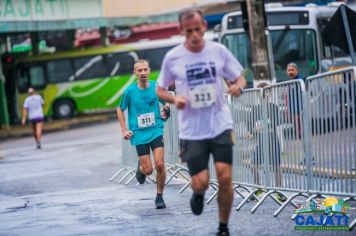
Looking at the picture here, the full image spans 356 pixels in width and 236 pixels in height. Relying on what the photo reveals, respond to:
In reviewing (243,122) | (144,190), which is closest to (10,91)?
(144,190)

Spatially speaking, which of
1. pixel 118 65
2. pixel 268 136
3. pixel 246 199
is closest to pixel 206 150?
pixel 268 136

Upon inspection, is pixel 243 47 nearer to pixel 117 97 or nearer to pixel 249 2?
pixel 249 2

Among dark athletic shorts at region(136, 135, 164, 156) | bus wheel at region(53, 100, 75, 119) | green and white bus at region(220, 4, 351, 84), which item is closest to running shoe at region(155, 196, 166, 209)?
dark athletic shorts at region(136, 135, 164, 156)

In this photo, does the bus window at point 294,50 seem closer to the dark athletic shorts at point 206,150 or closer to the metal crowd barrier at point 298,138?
the metal crowd barrier at point 298,138

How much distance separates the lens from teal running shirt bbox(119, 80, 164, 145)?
11.6 metres

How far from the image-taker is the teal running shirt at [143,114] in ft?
38.0

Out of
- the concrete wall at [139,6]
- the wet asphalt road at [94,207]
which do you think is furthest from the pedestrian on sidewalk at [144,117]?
the concrete wall at [139,6]

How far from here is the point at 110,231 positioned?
9320mm

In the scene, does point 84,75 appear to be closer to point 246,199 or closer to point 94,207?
point 94,207

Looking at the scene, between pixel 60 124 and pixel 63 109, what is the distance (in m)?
3.33

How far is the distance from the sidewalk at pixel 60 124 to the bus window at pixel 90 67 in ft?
6.12

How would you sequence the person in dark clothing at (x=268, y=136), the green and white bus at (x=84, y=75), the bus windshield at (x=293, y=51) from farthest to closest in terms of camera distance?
the green and white bus at (x=84, y=75) → the bus windshield at (x=293, y=51) → the person in dark clothing at (x=268, y=136)

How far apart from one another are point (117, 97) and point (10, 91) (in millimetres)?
5414

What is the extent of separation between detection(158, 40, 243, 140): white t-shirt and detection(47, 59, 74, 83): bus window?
34347 millimetres
